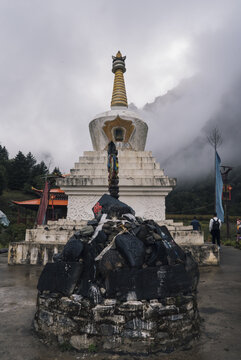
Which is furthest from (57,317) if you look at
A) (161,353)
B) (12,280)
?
(12,280)

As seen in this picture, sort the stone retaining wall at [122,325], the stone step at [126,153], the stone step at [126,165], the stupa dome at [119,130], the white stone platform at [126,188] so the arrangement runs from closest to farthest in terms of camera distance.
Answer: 1. the stone retaining wall at [122,325]
2. the white stone platform at [126,188]
3. the stone step at [126,165]
4. the stone step at [126,153]
5. the stupa dome at [119,130]

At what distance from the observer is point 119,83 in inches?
624

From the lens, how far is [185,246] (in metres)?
7.64

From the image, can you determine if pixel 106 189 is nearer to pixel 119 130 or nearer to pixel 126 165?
pixel 126 165

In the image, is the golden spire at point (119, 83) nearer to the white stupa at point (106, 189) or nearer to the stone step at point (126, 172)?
the white stupa at point (106, 189)

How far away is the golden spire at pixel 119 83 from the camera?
15.1 m

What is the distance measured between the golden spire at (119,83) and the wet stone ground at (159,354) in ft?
38.0

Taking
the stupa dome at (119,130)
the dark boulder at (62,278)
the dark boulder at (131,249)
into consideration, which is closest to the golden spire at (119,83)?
the stupa dome at (119,130)

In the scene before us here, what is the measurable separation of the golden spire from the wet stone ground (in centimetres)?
1157

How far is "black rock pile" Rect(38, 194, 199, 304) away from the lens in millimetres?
2773

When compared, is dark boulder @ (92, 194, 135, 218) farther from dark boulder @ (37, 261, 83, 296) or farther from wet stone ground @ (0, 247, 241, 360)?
wet stone ground @ (0, 247, 241, 360)

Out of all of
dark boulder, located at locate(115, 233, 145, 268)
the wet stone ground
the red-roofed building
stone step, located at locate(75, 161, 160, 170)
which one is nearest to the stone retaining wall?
the wet stone ground

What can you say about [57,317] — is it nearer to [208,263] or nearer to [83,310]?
[83,310]

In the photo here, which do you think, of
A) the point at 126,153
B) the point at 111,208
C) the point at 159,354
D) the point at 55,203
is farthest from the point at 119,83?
the point at 159,354
